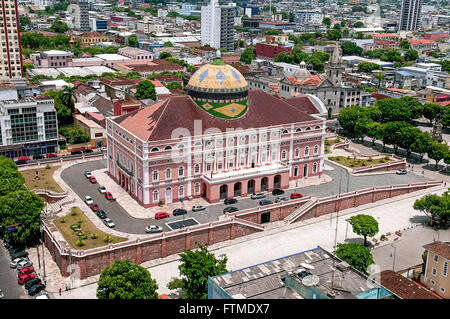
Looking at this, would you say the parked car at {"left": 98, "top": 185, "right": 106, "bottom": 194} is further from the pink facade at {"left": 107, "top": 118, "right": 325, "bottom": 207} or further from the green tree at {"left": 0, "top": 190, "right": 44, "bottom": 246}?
the green tree at {"left": 0, "top": 190, "right": 44, "bottom": 246}

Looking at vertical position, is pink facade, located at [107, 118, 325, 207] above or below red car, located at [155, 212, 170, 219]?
above

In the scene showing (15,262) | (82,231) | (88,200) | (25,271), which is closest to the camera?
(25,271)

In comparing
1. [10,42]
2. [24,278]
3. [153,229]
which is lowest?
[24,278]

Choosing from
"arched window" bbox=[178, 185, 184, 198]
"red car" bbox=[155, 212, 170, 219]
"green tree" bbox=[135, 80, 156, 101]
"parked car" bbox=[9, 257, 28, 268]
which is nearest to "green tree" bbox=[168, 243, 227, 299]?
"red car" bbox=[155, 212, 170, 219]

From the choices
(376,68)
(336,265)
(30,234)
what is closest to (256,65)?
(376,68)

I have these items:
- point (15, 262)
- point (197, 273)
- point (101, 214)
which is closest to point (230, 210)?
point (101, 214)

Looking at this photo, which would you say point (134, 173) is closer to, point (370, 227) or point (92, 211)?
point (92, 211)

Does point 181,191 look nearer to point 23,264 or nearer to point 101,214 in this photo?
point 101,214
